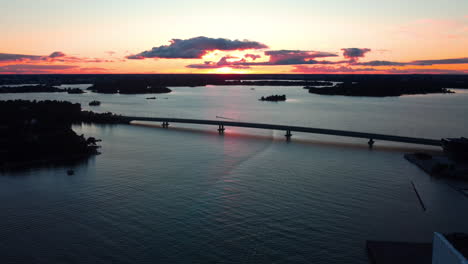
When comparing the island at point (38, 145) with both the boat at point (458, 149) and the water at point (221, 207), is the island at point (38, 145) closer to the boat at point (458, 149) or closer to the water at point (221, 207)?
the water at point (221, 207)

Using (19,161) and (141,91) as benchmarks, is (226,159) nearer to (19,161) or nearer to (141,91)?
(19,161)

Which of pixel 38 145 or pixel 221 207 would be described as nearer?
pixel 221 207

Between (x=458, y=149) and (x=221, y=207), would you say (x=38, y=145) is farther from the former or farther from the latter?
(x=458, y=149)

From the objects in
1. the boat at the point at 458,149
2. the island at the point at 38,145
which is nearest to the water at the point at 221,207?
the island at the point at 38,145

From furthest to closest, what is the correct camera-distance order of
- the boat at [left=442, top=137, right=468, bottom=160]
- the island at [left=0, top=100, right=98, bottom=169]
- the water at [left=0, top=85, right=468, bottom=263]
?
the island at [left=0, top=100, right=98, bottom=169], the boat at [left=442, top=137, right=468, bottom=160], the water at [left=0, top=85, right=468, bottom=263]

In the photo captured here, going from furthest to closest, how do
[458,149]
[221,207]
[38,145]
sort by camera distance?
[38,145]
[458,149]
[221,207]

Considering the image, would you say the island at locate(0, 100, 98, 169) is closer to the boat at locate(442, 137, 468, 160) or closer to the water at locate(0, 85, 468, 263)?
the water at locate(0, 85, 468, 263)

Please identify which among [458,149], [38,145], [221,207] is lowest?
[221,207]

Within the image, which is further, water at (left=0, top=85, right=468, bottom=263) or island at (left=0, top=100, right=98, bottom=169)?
island at (left=0, top=100, right=98, bottom=169)

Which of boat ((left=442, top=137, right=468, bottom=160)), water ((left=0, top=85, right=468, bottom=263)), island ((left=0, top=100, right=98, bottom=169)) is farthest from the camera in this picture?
island ((left=0, top=100, right=98, bottom=169))

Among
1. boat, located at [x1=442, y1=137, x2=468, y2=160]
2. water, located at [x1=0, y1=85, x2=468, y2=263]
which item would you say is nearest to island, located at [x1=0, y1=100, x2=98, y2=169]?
water, located at [x1=0, y1=85, x2=468, y2=263]

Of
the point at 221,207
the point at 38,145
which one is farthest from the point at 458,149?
the point at 38,145
